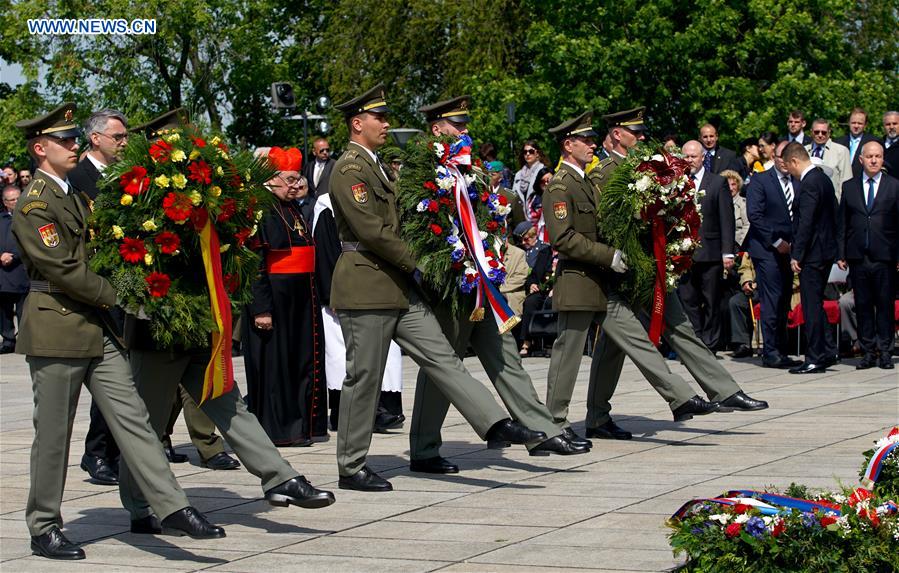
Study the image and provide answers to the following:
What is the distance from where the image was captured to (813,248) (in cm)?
1503

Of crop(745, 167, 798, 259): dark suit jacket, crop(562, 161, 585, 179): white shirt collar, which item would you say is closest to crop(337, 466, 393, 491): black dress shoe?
crop(562, 161, 585, 179): white shirt collar

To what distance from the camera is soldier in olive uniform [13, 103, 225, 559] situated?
7215mm

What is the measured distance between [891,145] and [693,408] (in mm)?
8025

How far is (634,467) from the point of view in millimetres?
9359

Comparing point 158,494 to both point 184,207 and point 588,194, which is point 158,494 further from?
point 588,194

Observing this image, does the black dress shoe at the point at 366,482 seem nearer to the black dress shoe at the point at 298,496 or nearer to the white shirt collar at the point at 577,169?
the black dress shoe at the point at 298,496

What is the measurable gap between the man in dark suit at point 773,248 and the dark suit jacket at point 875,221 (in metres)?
0.60

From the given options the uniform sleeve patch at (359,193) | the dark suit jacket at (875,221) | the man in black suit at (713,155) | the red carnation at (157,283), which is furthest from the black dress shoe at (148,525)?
the man in black suit at (713,155)

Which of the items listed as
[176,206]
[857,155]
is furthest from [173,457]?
[857,155]

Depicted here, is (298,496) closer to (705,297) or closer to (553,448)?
(553,448)

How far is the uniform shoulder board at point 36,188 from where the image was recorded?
7297mm

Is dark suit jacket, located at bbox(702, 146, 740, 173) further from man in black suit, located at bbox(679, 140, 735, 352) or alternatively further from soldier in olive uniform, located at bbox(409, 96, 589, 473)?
soldier in olive uniform, located at bbox(409, 96, 589, 473)

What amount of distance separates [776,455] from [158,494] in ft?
13.6

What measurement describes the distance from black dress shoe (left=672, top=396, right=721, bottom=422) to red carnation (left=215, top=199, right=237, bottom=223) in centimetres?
370
